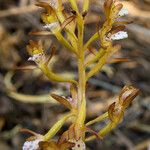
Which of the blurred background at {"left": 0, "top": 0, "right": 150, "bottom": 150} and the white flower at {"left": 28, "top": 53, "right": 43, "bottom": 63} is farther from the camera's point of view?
the blurred background at {"left": 0, "top": 0, "right": 150, "bottom": 150}

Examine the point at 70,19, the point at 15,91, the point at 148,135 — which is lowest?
the point at 148,135

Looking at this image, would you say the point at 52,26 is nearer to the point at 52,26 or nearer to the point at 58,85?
the point at 52,26

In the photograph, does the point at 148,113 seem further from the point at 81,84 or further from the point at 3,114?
the point at 81,84

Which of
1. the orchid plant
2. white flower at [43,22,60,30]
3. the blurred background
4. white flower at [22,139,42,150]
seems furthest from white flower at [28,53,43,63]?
the blurred background

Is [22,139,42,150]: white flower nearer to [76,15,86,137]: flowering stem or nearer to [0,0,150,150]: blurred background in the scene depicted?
[76,15,86,137]: flowering stem

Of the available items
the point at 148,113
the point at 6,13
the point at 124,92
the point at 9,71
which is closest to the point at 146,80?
the point at 148,113

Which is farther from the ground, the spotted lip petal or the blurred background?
the spotted lip petal

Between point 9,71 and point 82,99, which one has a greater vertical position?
point 82,99

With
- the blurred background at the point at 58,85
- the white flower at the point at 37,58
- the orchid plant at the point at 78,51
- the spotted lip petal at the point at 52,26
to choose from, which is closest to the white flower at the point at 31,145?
the orchid plant at the point at 78,51

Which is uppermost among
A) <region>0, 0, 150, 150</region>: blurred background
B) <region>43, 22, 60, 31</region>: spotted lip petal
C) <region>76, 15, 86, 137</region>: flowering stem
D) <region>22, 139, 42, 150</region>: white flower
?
<region>43, 22, 60, 31</region>: spotted lip petal
